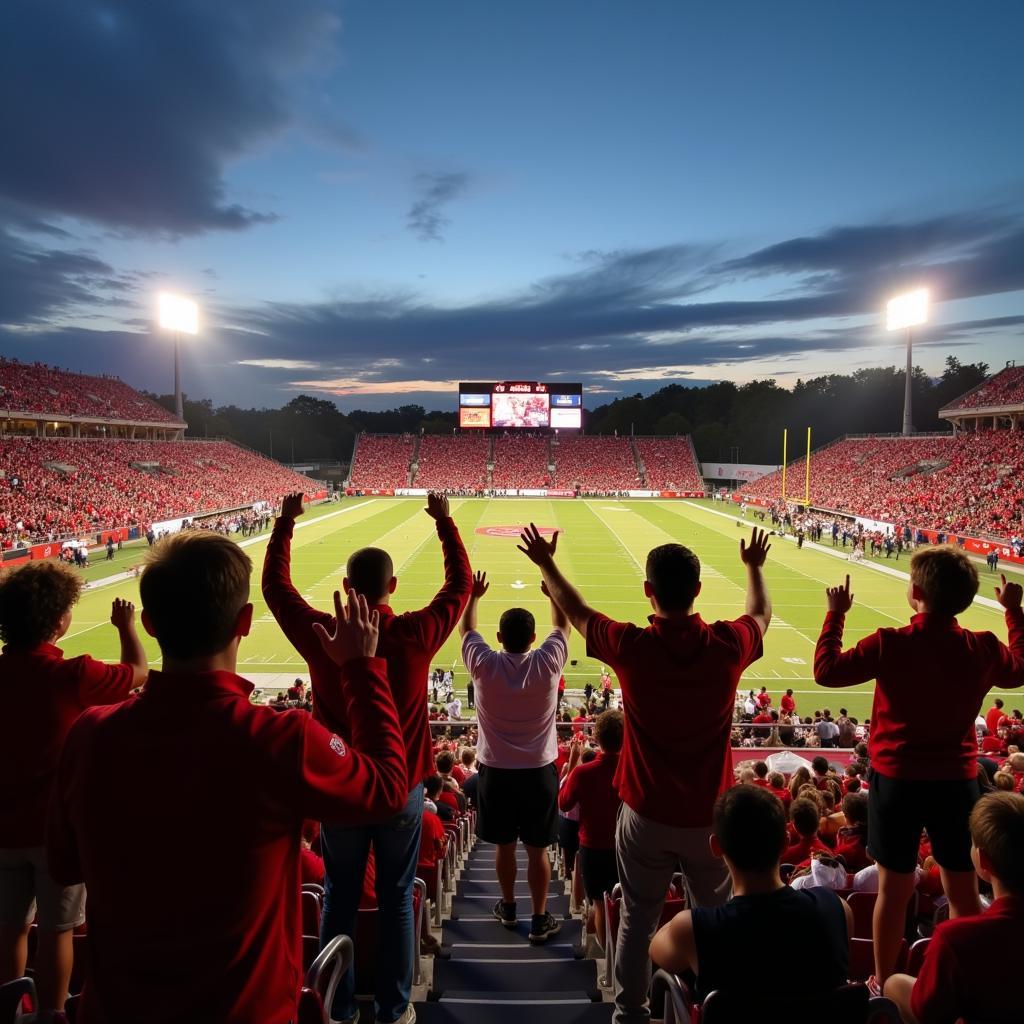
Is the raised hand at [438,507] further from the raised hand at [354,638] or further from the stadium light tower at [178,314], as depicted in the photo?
the stadium light tower at [178,314]

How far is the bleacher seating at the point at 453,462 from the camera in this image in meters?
85.1

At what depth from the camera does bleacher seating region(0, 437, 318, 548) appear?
36.1m

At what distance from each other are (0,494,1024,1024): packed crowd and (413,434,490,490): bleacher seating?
77.3 metres

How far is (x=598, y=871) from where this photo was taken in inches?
188

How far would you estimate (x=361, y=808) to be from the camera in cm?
196

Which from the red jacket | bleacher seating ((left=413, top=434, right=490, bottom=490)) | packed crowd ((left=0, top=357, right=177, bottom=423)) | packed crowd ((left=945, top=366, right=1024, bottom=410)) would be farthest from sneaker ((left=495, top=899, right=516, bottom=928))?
bleacher seating ((left=413, top=434, right=490, bottom=490))

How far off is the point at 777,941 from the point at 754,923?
8cm

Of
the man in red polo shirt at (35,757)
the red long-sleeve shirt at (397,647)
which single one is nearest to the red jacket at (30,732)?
the man in red polo shirt at (35,757)

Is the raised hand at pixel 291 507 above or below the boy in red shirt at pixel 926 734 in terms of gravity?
above

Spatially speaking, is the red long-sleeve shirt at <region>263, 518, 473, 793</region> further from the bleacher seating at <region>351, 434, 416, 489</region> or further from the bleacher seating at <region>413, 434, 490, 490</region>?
the bleacher seating at <region>351, 434, 416, 489</region>

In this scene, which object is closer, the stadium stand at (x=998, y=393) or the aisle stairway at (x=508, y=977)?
the aisle stairway at (x=508, y=977)

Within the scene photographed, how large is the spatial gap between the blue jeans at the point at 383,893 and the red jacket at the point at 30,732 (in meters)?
1.17

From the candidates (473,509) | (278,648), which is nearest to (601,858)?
(278,648)

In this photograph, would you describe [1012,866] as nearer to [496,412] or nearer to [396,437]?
[496,412]
